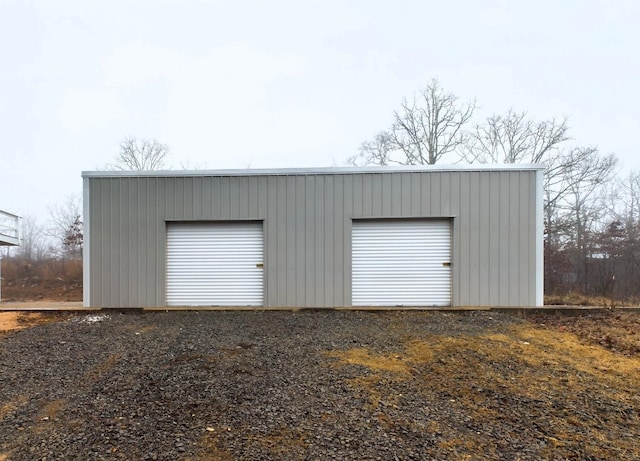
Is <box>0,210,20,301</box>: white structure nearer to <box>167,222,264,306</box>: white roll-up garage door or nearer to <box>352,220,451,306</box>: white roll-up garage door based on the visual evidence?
<box>167,222,264,306</box>: white roll-up garage door

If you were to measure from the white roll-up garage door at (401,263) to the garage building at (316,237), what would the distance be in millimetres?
22

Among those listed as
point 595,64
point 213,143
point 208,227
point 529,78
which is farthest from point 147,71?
point 595,64

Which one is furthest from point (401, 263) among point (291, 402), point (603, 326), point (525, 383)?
point (291, 402)

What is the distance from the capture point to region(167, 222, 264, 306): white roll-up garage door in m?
7.65

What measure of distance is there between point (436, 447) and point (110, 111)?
62.6 feet

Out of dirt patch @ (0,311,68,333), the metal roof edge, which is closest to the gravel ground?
dirt patch @ (0,311,68,333)

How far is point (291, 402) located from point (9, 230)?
10810 millimetres

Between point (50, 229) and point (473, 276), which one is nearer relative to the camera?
point (473, 276)

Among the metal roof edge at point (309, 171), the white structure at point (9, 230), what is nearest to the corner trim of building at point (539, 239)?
the metal roof edge at point (309, 171)

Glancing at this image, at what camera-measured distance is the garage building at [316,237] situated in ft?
23.7

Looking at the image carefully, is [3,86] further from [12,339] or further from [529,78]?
[529,78]

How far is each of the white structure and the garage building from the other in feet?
12.0

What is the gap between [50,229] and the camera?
19.1 m

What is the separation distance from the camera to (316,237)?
7441 millimetres
